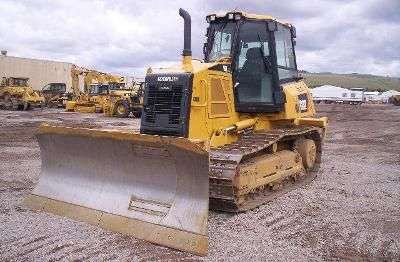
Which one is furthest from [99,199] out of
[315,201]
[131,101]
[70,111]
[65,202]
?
[70,111]

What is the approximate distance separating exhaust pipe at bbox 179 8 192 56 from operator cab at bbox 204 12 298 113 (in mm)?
725

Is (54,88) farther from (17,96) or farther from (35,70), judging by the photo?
(35,70)

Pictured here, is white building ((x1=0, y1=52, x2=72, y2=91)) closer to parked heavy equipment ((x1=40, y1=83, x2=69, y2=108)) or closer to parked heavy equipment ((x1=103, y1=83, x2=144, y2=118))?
parked heavy equipment ((x1=40, y1=83, x2=69, y2=108))

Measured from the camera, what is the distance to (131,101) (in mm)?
30312

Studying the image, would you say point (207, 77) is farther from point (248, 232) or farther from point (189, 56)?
point (248, 232)

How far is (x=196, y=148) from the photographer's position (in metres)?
5.68

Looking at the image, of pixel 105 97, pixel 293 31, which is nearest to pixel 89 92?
pixel 105 97

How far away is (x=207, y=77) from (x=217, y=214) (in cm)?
202

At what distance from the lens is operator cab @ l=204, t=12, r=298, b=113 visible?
802 centimetres

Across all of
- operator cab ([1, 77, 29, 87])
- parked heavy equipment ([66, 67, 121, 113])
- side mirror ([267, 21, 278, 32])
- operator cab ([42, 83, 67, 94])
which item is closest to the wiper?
side mirror ([267, 21, 278, 32])

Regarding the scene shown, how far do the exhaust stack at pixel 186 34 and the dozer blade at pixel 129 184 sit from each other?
1.94 meters

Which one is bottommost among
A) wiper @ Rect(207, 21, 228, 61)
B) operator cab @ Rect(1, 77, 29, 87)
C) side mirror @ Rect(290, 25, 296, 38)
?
operator cab @ Rect(1, 77, 29, 87)

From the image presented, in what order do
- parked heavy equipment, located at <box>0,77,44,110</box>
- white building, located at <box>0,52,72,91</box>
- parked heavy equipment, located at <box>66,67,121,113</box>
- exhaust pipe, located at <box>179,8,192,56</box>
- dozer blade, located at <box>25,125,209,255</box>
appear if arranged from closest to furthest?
dozer blade, located at <box>25,125,209,255</box>
exhaust pipe, located at <box>179,8,192,56</box>
parked heavy equipment, located at <box>66,67,121,113</box>
parked heavy equipment, located at <box>0,77,44,110</box>
white building, located at <box>0,52,72,91</box>

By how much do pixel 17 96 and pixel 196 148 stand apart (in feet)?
113
